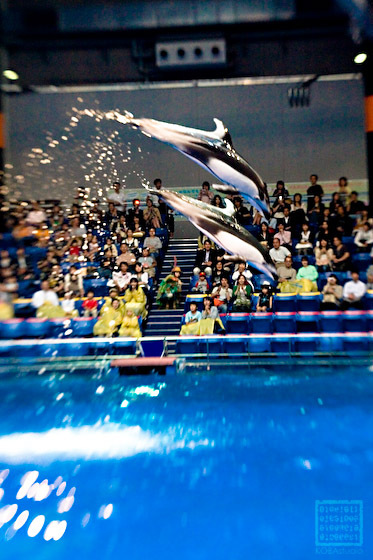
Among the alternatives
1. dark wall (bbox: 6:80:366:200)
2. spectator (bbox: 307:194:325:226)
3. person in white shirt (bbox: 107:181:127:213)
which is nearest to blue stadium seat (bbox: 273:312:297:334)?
spectator (bbox: 307:194:325:226)

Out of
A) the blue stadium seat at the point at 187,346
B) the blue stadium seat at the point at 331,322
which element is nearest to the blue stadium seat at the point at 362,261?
the blue stadium seat at the point at 331,322

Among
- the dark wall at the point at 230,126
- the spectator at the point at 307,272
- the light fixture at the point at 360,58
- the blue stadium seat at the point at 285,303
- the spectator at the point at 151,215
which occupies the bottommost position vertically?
the blue stadium seat at the point at 285,303

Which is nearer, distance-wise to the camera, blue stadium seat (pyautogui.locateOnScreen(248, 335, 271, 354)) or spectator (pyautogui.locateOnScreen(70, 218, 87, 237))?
blue stadium seat (pyautogui.locateOnScreen(248, 335, 271, 354))

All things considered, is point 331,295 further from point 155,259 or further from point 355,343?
point 155,259

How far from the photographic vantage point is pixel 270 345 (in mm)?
9102

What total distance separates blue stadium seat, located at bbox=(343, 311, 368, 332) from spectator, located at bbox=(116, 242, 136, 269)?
4074 millimetres

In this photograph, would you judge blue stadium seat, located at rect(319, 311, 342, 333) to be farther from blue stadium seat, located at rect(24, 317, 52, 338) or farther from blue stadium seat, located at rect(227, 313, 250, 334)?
blue stadium seat, located at rect(24, 317, 52, 338)

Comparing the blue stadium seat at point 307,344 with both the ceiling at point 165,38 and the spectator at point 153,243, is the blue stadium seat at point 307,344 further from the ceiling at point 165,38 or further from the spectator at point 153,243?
the ceiling at point 165,38

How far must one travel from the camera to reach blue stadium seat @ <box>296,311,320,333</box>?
9.34 m

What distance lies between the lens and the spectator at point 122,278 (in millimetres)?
10227

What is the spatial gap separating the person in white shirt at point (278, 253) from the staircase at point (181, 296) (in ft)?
6.49

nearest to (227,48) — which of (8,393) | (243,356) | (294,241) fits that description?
(294,241)

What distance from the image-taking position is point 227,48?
10992 mm

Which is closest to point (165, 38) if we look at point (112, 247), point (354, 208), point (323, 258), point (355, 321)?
point (112, 247)
